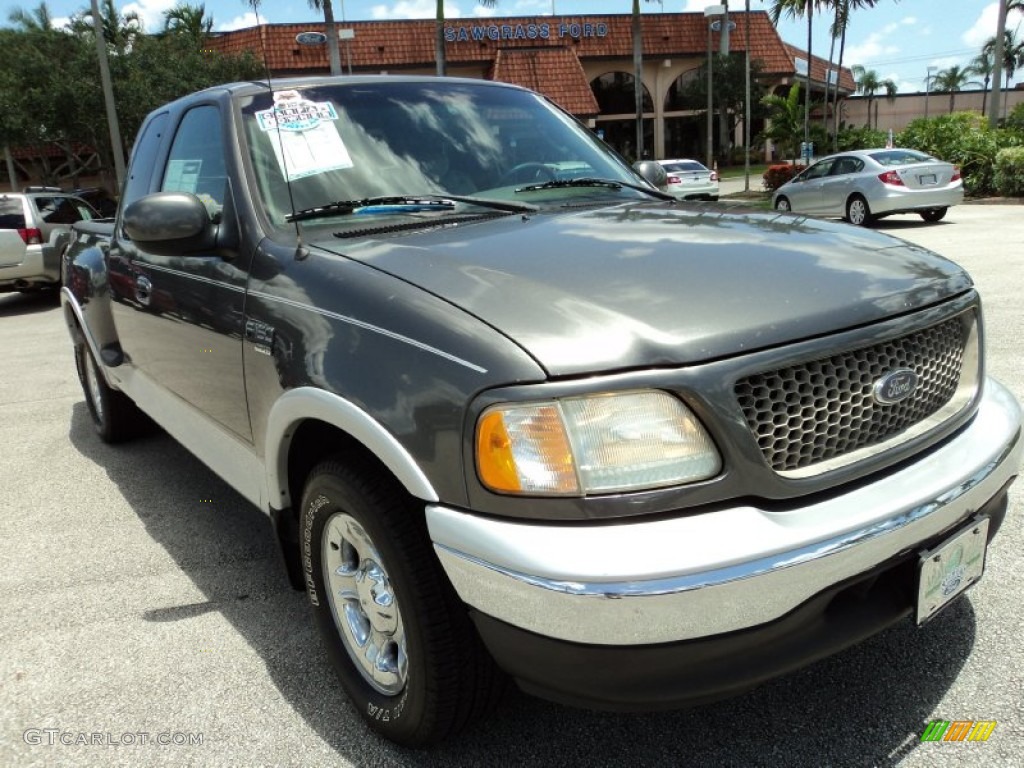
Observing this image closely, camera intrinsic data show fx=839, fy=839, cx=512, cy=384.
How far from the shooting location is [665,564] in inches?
64.1

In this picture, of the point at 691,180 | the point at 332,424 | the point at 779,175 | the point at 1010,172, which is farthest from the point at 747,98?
the point at 332,424

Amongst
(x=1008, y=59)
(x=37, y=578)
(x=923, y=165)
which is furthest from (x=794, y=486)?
(x=1008, y=59)

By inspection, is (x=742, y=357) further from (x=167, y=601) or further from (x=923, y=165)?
(x=923, y=165)

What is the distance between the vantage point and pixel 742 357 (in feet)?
5.82

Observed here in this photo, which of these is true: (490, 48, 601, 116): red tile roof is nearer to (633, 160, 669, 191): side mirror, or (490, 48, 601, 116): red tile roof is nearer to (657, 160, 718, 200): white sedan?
(657, 160, 718, 200): white sedan

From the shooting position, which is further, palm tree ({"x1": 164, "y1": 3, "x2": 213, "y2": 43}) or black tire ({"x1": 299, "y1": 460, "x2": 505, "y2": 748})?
palm tree ({"x1": 164, "y1": 3, "x2": 213, "y2": 43})

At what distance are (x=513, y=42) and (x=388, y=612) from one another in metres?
37.6

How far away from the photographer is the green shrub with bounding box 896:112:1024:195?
20062 mm

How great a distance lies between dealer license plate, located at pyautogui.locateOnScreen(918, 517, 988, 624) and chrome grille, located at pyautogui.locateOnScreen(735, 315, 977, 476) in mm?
288

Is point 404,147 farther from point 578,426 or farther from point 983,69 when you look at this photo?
point 983,69

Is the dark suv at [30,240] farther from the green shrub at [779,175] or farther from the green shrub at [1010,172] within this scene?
the green shrub at [779,175]

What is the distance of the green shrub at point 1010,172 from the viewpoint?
18.5 m

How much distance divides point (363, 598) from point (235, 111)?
1802mm

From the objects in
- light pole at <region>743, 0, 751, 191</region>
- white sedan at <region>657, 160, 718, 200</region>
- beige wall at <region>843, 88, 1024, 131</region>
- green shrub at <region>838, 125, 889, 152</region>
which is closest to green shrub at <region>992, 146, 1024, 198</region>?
white sedan at <region>657, 160, 718, 200</region>
